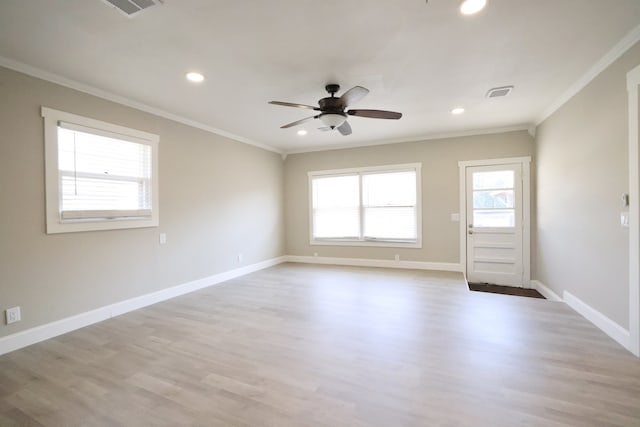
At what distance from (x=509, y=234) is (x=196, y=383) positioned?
17.4 feet

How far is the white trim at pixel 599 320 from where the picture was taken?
2562mm

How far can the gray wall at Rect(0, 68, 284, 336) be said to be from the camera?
8.84ft

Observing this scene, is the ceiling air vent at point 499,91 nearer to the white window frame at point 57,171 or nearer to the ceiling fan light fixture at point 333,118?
the ceiling fan light fixture at point 333,118

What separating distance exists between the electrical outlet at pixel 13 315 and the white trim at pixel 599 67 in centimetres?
593

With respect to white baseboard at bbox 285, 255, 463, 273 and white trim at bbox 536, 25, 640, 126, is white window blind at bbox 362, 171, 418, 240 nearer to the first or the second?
white baseboard at bbox 285, 255, 463, 273

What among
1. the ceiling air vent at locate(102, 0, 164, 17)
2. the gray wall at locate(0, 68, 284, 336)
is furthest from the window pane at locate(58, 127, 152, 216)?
the ceiling air vent at locate(102, 0, 164, 17)

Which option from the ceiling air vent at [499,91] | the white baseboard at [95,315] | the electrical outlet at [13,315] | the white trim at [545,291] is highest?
the ceiling air vent at [499,91]

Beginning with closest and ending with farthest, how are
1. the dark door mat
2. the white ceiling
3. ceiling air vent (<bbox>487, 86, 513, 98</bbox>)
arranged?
the white ceiling < ceiling air vent (<bbox>487, 86, 513, 98</bbox>) < the dark door mat

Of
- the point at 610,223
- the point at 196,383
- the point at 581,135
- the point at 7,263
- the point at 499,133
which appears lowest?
the point at 196,383

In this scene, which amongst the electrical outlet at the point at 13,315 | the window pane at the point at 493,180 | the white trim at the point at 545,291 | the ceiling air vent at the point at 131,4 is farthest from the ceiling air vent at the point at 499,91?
the electrical outlet at the point at 13,315

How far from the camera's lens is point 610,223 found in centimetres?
278

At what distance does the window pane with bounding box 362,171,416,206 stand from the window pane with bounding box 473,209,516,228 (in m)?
1.18

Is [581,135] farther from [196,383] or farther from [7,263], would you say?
[7,263]

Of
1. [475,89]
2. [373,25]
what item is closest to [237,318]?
[373,25]
